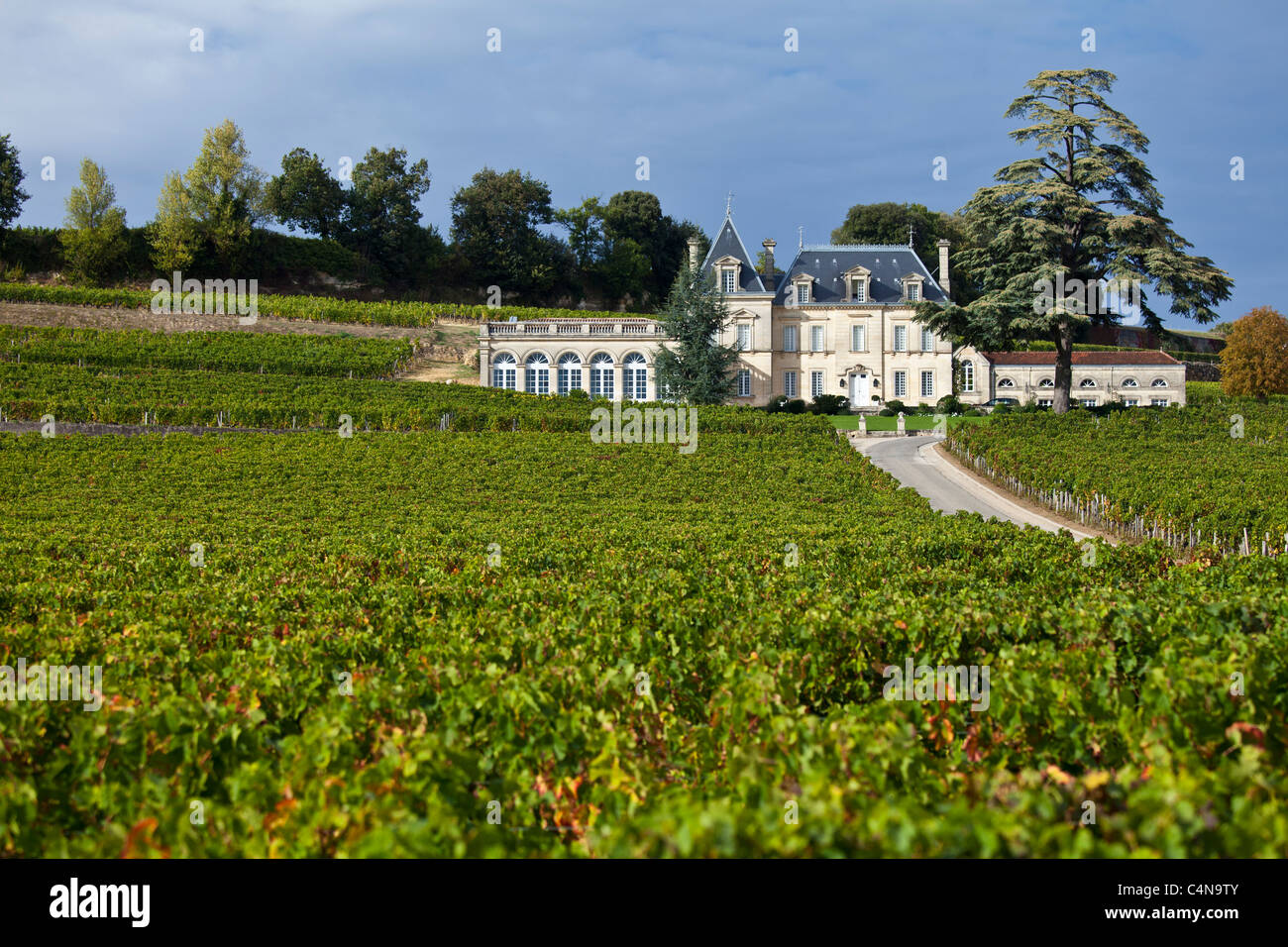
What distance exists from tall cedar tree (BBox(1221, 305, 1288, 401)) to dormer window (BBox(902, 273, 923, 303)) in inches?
700

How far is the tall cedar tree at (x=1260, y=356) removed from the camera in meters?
Result: 51.8

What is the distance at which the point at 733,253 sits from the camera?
5850cm

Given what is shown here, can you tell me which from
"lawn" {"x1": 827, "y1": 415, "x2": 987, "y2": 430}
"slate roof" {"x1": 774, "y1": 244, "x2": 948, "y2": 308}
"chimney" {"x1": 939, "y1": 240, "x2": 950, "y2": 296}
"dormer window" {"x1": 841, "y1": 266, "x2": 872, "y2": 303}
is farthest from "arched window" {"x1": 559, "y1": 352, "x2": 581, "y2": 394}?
"chimney" {"x1": 939, "y1": 240, "x2": 950, "y2": 296}

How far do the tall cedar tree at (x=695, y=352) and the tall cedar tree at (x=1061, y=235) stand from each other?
11308mm

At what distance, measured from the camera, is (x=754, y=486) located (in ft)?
97.6

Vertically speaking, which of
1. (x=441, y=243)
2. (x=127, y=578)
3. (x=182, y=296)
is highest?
(x=441, y=243)

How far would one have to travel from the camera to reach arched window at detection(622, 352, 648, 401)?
54781mm

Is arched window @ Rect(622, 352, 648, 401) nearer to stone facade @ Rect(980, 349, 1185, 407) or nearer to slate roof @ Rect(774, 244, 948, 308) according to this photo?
slate roof @ Rect(774, 244, 948, 308)

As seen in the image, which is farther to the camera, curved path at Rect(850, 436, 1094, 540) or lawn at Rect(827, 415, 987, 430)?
lawn at Rect(827, 415, 987, 430)

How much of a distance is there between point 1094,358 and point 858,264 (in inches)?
651

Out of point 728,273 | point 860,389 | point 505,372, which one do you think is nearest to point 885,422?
point 860,389
